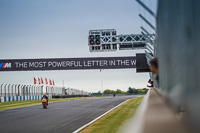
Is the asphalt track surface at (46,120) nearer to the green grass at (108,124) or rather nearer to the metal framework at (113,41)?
the green grass at (108,124)

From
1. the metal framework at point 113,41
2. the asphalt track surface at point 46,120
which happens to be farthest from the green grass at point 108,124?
the metal framework at point 113,41

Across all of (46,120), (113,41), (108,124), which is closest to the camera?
(108,124)

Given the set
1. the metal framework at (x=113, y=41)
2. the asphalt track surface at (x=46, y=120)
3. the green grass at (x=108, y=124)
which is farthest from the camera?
the metal framework at (x=113, y=41)

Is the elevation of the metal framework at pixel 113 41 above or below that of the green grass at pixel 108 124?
above

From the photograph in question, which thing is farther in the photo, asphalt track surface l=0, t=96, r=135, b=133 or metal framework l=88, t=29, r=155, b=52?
metal framework l=88, t=29, r=155, b=52

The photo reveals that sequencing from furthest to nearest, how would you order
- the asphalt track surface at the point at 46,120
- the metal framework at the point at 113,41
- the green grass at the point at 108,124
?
the metal framework at the point at 113,41
the asphalt track surface at the point at 46,120
the green grass at the point at 108,124

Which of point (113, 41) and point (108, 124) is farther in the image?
point (113, 41)

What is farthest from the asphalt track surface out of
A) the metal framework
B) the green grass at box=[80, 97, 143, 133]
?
the metal framework

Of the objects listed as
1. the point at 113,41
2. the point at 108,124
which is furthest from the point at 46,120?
the point at 113,41

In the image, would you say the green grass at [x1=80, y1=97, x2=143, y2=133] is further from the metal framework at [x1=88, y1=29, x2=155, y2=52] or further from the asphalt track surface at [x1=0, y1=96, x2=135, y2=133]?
the metal framework at [x1=88, y1=29, x2=155, y2=52]

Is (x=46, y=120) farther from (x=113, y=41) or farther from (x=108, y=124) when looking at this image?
(x=113, y=41)

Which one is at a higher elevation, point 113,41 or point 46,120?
point 113,41

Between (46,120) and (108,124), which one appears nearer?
(108,124)

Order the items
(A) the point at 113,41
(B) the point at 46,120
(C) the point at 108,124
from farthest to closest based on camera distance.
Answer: (A) the point at 113,41 → (B) the point at 46,120 → (C) the point at 108,124
